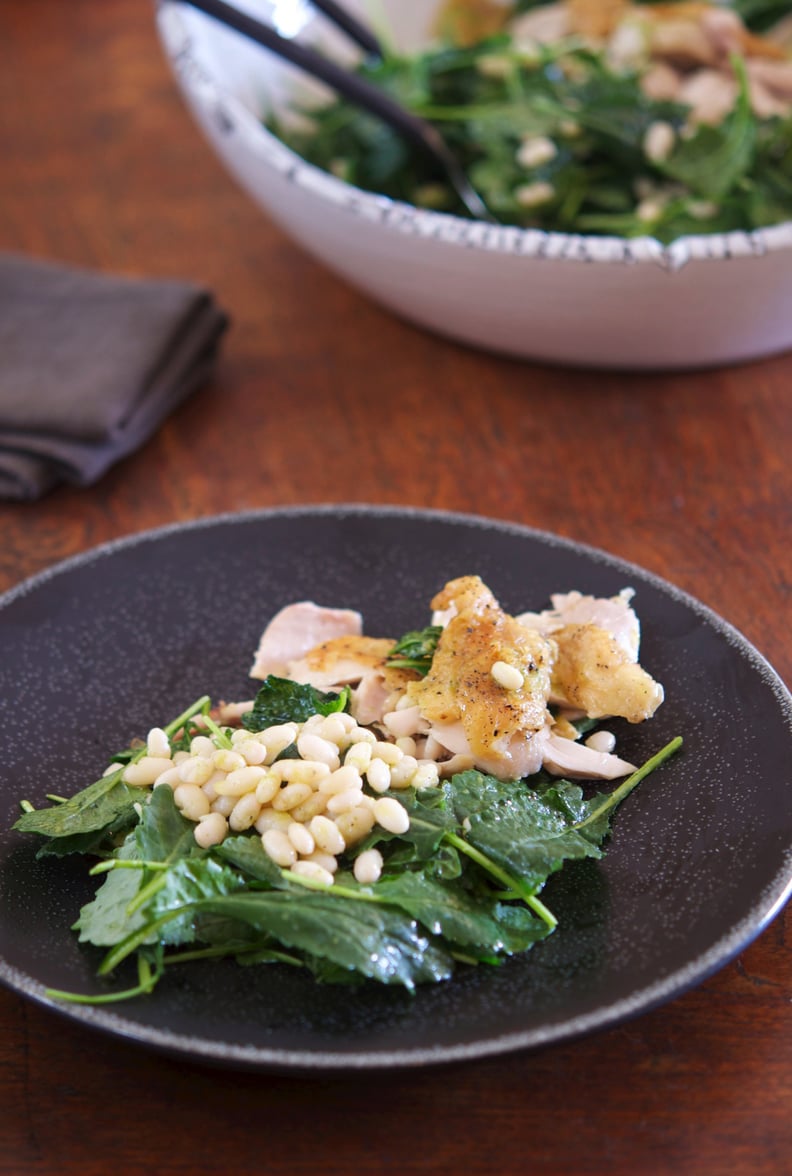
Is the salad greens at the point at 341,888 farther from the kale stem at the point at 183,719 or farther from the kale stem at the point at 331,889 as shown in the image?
the kale stem at the point at 183,719

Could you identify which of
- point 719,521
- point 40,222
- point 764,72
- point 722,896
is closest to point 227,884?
point 722,896

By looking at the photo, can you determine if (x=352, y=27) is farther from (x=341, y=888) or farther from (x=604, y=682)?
(x=341, y=888)

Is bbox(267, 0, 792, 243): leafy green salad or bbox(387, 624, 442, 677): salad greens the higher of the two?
bbox(267, 0, 792, 243): leafy green salad

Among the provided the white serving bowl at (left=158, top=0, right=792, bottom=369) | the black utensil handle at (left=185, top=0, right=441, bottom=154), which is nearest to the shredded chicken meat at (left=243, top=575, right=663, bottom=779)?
the white serving bowl at (left=158, top=0, right=792, bottom=369)

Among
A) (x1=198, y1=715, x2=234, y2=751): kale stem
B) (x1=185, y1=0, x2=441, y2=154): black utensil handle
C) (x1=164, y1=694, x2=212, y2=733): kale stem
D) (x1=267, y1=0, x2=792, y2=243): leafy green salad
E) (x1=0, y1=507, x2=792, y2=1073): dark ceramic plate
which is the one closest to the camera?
(x1=0, y1=507, x2=792, y2=1073): dark ceramic plate

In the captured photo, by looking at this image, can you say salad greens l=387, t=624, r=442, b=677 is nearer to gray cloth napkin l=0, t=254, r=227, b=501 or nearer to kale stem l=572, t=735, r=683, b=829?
kale stem l=572, t=735, r=683, b=829

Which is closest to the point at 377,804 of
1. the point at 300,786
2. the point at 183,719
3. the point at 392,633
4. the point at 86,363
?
the point at 300,786
